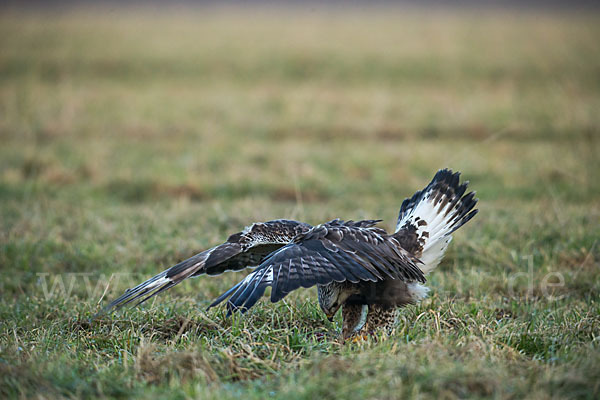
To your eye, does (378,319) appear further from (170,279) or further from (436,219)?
(170,279)

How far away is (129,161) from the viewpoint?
1001cm

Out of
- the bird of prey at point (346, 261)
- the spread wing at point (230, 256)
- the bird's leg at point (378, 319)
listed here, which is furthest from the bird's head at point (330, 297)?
the spread wing at point (230, 256)

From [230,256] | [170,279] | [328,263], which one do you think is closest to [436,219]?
[328,263]

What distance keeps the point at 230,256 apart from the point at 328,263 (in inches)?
30.0

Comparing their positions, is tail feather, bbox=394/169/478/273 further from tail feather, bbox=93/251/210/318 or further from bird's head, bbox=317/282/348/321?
tail feather, bbox=93/251/210/318

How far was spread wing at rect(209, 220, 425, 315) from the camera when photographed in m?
3.76

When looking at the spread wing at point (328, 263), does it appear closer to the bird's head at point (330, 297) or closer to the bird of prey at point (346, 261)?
the bird of prey at point (346, 261)

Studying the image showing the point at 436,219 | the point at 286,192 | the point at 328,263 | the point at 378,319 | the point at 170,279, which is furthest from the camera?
the point at 286,192

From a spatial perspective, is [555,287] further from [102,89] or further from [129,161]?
[102,89]

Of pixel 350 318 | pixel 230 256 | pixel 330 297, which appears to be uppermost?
pixel 230 256

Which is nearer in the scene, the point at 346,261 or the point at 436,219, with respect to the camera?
the point at 346,261

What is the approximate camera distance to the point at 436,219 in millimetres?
4812

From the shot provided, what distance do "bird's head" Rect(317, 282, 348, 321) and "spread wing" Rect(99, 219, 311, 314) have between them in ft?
1.52

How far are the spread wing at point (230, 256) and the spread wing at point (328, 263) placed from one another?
0.33 meters
